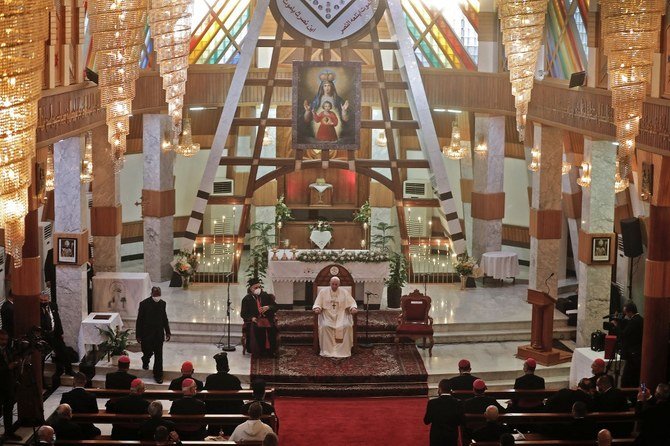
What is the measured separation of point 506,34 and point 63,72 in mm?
6997

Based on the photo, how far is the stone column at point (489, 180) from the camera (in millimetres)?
26312

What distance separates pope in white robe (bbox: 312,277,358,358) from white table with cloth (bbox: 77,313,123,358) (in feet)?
11.2

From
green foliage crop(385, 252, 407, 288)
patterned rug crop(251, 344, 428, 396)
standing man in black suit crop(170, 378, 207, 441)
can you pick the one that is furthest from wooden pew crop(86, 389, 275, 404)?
green foliage crop(385, 252, 407, 288)

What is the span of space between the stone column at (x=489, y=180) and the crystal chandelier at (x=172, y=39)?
811cm

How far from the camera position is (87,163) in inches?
914

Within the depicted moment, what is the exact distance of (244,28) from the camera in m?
27.2

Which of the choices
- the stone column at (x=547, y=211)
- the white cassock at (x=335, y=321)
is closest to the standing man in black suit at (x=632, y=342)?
the white cassock at (x=335, y=321)

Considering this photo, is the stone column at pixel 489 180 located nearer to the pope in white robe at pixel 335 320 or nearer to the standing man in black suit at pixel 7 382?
the pope in white robe at pixel 335 320

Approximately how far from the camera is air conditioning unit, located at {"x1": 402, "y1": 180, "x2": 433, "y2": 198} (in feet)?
97.8

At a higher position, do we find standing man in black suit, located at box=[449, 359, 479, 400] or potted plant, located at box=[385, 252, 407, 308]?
potted plant, located at box=[385, 252, 407, 308]

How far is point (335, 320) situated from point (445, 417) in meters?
5.78

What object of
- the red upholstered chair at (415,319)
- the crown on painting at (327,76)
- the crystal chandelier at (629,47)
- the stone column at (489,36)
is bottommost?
the red upholstered chair at (415,319)

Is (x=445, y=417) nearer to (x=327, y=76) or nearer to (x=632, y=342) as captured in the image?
(x=632, y=342)

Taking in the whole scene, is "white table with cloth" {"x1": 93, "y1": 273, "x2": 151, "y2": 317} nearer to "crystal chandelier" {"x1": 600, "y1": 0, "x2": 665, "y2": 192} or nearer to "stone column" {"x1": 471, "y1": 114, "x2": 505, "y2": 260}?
"stone column" {"x1": 471, "y1": 114, "x2": 505, "y2": 260}
